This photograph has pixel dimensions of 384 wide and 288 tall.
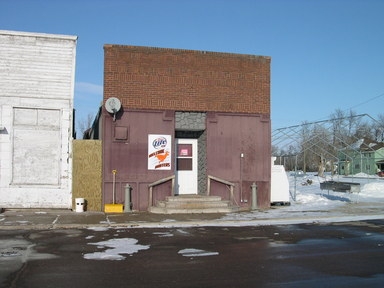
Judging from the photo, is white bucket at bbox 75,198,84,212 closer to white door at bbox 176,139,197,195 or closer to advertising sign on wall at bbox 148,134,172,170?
advertising sign on wall at bbox 148,134,172,170

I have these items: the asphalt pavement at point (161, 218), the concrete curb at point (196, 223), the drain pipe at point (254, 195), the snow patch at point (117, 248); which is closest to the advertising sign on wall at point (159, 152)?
the asphalt pavement at point (161, 218)

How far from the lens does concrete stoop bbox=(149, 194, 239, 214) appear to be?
651 inches

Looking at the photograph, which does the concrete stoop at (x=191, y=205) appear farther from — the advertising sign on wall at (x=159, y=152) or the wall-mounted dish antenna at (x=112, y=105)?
the wall-mounted dish antenna at (x=112, y=105)

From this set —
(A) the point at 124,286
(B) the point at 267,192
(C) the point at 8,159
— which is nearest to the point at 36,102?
(C) the point at 8,159

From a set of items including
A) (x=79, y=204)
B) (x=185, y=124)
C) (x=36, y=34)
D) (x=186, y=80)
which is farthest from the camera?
(x=185, y=124)

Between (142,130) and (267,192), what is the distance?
584cm

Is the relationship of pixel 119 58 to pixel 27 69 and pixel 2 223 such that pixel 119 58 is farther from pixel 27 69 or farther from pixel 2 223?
pixel 2 223

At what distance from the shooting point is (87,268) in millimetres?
7668

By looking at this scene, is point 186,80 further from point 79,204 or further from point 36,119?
point 79,204

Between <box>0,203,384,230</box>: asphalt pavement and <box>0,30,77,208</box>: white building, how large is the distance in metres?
0.80

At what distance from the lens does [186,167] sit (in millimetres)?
18688

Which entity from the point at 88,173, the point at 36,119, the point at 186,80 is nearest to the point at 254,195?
the point at 186,80

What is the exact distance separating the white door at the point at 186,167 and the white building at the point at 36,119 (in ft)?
14.2

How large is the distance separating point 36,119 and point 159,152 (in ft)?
15.7
